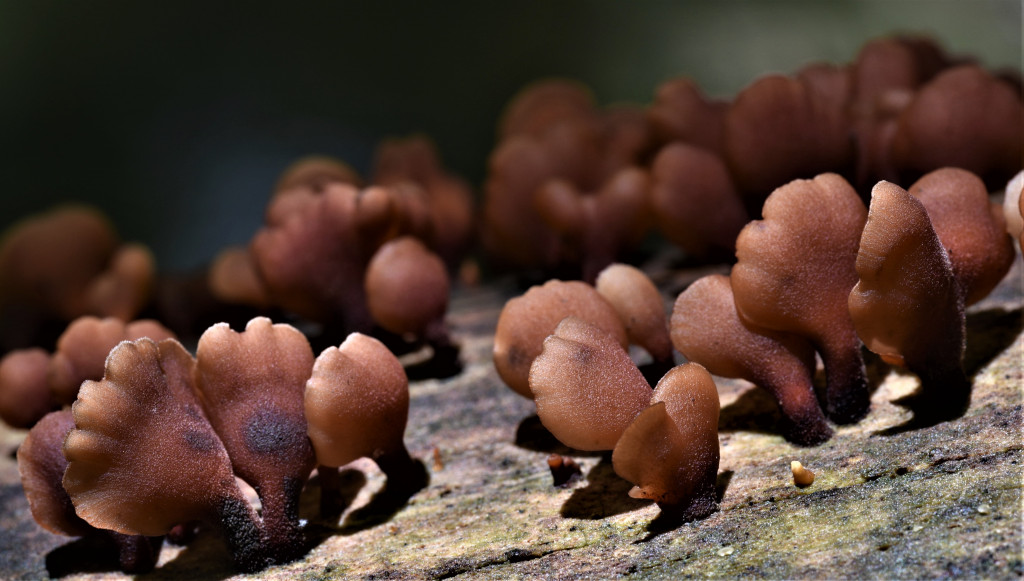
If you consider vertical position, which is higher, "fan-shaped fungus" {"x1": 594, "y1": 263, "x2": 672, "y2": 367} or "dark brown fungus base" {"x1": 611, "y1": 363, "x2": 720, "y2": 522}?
"fan-shaped fungus" {"x1": 594, "y1": 263, "x2": 672, "y2": 367}

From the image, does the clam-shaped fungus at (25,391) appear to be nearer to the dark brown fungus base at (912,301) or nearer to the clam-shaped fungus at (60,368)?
the clam-shaped fungus at (60,368)

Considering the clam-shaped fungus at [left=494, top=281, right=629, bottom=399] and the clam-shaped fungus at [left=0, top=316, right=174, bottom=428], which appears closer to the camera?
the clam-shaped fungus at [left=494, top=281, right=629, bottom=399]

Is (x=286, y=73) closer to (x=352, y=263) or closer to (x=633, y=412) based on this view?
(x=352, y=263)

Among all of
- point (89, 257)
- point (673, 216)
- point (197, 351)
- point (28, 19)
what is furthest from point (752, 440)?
point (28, 19)

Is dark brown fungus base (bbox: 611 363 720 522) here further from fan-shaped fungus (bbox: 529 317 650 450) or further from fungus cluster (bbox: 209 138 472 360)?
fungus cluster (bbox: 209 138 472 360)

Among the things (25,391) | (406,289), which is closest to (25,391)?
(25,391)

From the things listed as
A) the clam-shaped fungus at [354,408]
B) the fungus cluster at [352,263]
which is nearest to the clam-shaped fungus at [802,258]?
the clam-shaped fungus at [354,408]

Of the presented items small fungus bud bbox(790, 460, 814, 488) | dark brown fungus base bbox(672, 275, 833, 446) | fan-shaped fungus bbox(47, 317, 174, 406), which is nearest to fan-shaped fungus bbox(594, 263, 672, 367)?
dark brown fungus base bbox(672, 275, 833, 446)
